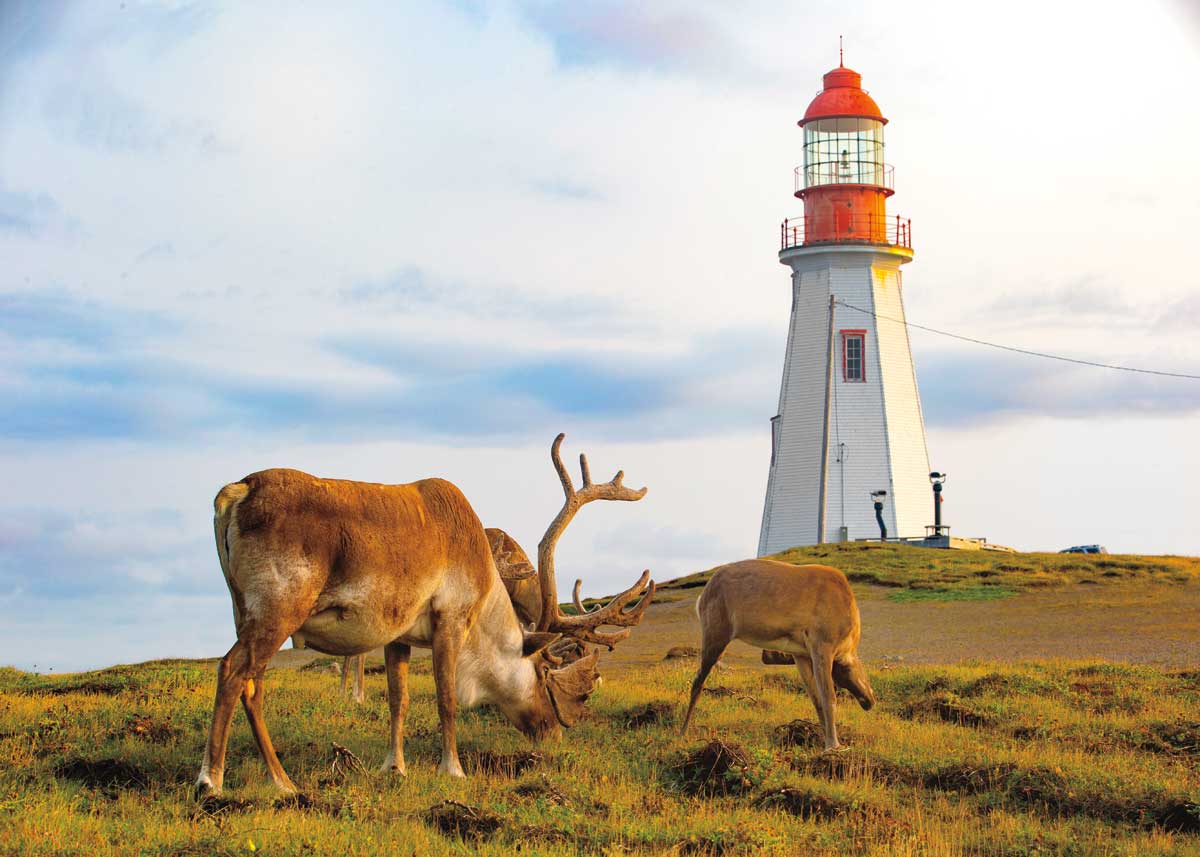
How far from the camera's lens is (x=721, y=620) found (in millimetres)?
14570

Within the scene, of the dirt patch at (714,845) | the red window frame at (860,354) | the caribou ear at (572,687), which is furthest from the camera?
the red window frame at (860,354)

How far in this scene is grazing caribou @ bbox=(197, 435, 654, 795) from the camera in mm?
10562

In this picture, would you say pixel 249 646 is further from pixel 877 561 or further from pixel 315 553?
pixel 877 561

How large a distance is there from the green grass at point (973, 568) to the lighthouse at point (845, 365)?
370 centimetres

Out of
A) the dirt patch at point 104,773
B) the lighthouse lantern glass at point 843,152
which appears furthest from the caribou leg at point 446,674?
the lighthouse lantern glass at point 843,152

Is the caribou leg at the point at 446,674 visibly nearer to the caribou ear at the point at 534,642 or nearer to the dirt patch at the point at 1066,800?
the caribou ear at the point at 534,642

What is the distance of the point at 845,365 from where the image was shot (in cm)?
4688

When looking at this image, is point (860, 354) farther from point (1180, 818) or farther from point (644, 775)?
point (1180, 818)

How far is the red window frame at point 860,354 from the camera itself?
1842 inches

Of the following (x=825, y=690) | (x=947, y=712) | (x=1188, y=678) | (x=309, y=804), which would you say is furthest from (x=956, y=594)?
(x=309, y=804)

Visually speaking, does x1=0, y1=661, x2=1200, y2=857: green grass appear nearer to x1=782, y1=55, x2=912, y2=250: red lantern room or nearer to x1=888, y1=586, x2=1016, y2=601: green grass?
x1=888, y1=586, x2=1016, y2=601: green grass

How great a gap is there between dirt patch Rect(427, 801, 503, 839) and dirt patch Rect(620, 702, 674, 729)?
15.6 feet

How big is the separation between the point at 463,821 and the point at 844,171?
41.5m

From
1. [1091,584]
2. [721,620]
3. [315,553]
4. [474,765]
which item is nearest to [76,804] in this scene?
[315,553]
